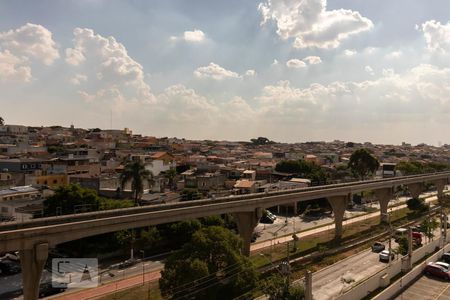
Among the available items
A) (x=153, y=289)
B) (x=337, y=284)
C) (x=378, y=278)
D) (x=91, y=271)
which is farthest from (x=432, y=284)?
(x=91, y=271)

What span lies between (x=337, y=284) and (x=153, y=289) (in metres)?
18.8

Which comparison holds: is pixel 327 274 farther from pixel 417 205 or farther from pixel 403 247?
pixel 417 205

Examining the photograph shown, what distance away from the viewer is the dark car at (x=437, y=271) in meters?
39.5

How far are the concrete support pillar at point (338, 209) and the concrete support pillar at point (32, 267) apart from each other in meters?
44.2

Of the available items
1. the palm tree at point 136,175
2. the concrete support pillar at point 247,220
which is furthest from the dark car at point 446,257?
the palm tree at point 136,175

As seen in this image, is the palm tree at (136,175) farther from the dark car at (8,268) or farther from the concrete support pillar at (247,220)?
the concrete support pillar at (247,220)

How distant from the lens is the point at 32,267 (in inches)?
1070

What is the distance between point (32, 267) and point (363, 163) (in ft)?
295

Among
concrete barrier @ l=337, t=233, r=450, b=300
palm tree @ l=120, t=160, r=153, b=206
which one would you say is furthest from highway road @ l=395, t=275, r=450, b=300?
palm tree @ l=120, t=160, r=153, b=206

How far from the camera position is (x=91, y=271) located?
1699 inches

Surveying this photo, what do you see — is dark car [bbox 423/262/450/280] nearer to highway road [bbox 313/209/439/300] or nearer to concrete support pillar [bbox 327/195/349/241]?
highway road [bbox 313/209/439/300]

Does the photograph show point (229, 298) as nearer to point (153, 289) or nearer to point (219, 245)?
point (219, 245)

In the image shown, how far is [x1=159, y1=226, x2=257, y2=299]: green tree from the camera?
30656 millimetres

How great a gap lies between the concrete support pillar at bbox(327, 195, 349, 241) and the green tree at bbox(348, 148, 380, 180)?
4284 centimetres
